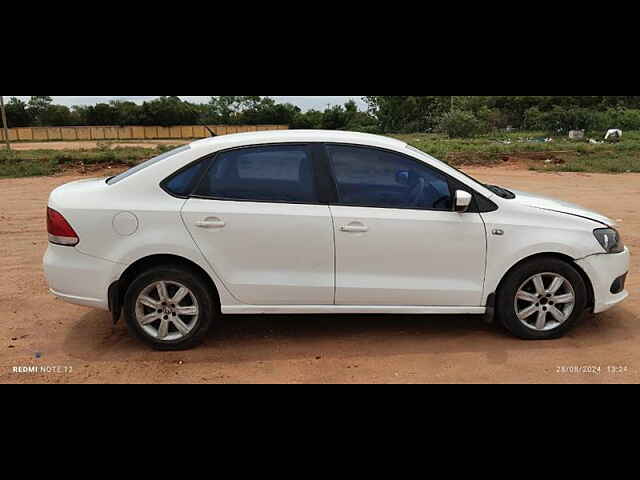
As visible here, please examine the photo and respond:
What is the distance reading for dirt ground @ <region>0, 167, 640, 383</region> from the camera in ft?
13.1

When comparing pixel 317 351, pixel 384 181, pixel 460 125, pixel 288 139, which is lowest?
pixel 317 351

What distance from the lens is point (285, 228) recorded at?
4.24m

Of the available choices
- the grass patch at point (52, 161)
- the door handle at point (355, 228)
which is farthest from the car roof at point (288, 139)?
the grass patch at point (52, 161)

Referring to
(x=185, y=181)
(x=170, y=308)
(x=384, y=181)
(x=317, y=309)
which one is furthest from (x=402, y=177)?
(x=170, y=308)

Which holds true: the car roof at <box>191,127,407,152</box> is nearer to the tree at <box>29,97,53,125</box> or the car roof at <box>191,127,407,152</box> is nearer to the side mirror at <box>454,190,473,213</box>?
the side mirror at <box>454,190,473,213</box>

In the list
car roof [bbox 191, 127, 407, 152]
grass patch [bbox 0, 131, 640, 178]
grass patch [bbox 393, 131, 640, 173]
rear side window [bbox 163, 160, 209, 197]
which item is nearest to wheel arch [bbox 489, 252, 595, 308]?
car roof [bbox 191, 127, 407, 152]

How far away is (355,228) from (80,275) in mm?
2126

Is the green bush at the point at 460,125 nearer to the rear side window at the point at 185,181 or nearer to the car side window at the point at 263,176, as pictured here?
the car side window at the point at 263,176

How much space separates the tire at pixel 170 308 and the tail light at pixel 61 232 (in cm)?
56

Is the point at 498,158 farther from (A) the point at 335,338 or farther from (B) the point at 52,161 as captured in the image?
(A) the point at 335,338

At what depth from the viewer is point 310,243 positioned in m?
4.27

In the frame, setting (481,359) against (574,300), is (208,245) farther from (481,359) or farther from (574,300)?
(574,300)

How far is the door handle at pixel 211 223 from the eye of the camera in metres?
4.22

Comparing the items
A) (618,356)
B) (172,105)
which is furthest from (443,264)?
(172,105)
